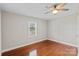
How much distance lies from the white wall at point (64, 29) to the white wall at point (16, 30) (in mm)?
Answer: 83

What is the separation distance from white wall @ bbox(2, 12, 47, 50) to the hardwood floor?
0.07 metres

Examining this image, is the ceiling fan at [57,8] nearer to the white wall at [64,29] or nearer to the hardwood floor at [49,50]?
the white wall at [64,29]

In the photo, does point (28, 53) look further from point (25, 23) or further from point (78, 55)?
point (78, 55)

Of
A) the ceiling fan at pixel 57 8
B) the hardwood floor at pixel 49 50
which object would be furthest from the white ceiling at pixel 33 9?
the hardwood floor at pixel 49 50

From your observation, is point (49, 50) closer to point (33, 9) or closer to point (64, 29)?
point (64, 29)

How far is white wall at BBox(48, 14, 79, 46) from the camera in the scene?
0.83m

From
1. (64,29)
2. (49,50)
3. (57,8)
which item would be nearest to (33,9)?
(57,8)

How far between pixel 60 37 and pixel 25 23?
0.42 metres

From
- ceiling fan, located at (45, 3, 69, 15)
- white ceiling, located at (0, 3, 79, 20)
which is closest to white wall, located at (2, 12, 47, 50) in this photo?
white ceiling, located at (0, 3, 79, 20)

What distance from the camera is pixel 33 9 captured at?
802mm

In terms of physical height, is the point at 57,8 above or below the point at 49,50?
above

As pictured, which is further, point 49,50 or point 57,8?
point 49,50

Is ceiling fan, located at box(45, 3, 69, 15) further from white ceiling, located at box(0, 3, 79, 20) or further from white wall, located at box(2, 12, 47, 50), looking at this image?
white wall, located at box(2, 12, 47, 50)

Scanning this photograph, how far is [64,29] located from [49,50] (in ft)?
0.98
